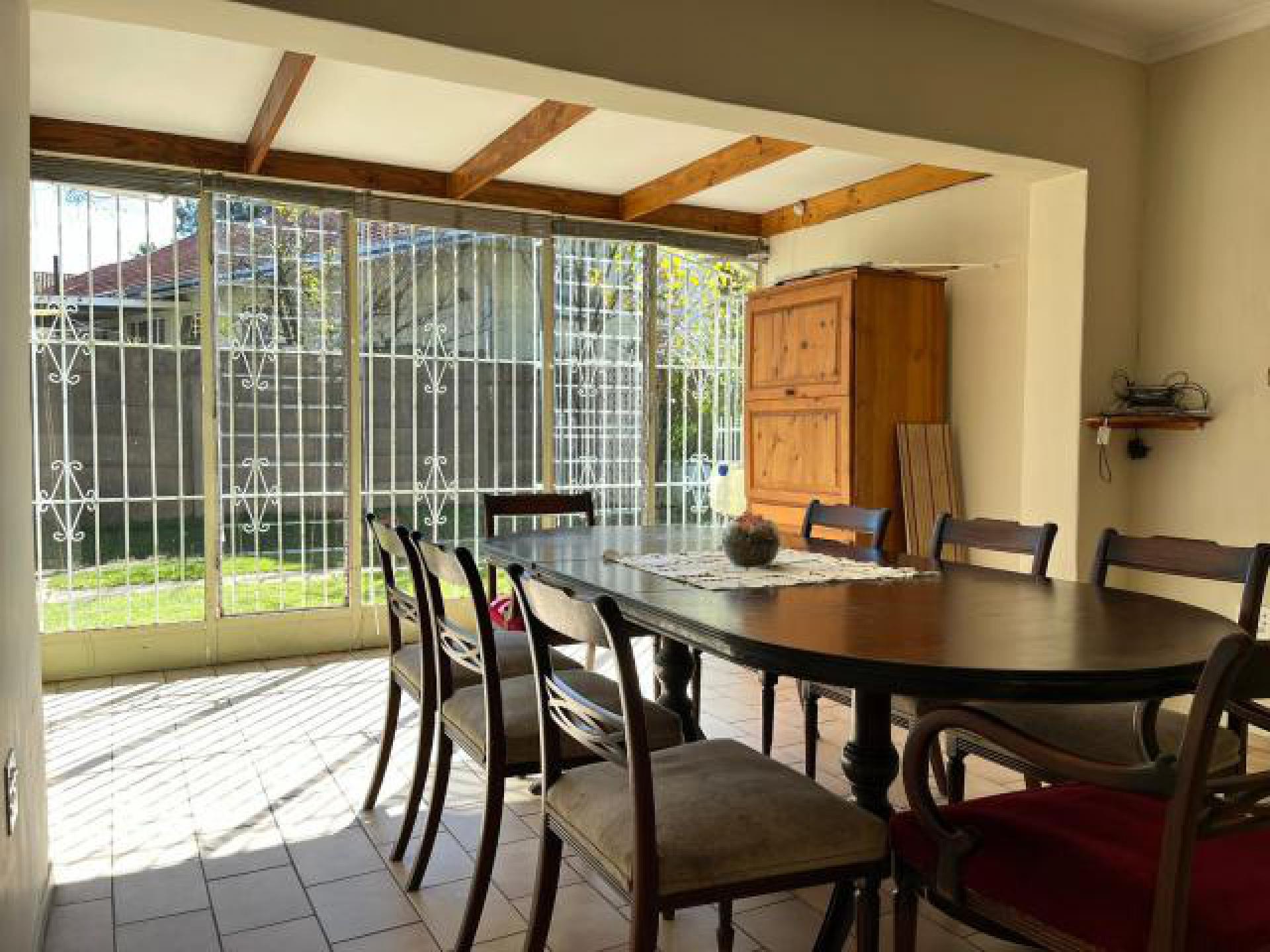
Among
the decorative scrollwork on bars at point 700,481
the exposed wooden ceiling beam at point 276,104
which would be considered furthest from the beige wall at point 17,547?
the decorative scrollwork on bars at point 700,481

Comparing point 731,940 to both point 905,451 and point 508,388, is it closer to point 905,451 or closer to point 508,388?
point 905,451

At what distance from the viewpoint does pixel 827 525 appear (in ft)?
10.7

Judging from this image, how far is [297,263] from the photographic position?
15.3 feet

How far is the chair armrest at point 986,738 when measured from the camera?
1.29 m

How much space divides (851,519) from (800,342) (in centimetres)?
172

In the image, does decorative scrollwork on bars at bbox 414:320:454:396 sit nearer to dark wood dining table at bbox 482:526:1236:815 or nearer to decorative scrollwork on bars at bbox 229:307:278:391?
decorative scrollwork on bars at bbox 229:307:278:391

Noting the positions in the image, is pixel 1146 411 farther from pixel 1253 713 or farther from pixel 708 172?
pixel 708 172

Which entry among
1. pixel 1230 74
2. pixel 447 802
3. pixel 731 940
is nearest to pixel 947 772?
pixel 731 940

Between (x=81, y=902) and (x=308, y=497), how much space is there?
2631 millimetres

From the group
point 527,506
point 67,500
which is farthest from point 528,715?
point 67,500

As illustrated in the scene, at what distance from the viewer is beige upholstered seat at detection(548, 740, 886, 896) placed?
1.56 metres

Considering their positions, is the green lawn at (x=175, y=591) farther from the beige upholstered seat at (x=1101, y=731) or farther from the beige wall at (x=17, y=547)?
the beige upholstered seat at (x=1101, y=731)

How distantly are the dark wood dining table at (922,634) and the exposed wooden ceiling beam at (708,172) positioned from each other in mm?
2202

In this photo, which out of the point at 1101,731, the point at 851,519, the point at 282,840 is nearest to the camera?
the point at 1101,731
